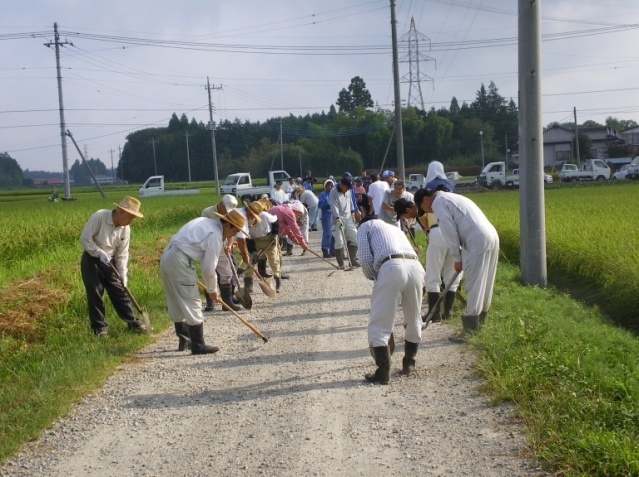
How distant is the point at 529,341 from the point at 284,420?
8.73 feet

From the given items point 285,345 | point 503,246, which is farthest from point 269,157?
point 285,345

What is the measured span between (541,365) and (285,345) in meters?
3.12

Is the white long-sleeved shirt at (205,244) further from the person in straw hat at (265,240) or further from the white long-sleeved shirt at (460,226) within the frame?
the person in straw hat at (265,240)

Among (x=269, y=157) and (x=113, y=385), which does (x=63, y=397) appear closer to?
(x=113, y=385)

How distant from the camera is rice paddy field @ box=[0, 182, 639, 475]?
15.6 ft

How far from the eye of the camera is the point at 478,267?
7.04 meters

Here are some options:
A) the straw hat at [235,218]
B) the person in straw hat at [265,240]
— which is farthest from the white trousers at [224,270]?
the straw hat at [235,218]

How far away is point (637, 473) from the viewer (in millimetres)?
3955

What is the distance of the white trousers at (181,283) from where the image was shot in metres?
7.28

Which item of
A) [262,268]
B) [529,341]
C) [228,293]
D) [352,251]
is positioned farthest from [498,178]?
[529,341]

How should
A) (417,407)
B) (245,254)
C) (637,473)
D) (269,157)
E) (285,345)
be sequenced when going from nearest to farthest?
(637,473) < (417,407) < (285,345) < (245,254) < (269,157)

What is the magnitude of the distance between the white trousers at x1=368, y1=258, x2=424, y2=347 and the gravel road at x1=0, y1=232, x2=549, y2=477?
20.7 inches

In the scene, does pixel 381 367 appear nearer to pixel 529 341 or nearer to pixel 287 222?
pixel 529 341

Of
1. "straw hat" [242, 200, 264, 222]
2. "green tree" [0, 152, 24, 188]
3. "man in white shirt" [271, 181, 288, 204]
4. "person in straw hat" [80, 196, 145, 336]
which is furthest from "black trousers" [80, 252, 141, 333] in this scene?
"green tree" [0, 152, 24, 188]
